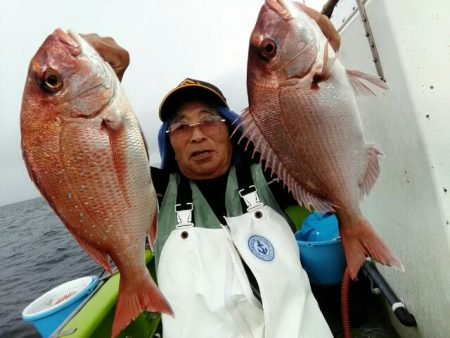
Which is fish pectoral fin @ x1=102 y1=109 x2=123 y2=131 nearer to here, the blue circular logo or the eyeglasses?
the eyeglasses

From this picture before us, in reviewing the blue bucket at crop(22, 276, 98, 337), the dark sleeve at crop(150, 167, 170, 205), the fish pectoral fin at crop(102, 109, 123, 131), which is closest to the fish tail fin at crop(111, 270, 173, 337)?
the fish pectoral fin at crop(102, 109, 123, 131)

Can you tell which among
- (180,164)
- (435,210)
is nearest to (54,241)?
(180,164)

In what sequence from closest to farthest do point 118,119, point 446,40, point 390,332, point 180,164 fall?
point 118,119 → point 446,40 → point 180,164 → point 390,332

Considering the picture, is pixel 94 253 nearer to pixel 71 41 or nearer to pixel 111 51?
pixel 71 41

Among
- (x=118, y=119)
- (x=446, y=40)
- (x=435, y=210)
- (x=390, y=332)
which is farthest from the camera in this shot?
(x=390, y=332)

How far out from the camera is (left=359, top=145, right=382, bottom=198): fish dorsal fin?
1.50 meters

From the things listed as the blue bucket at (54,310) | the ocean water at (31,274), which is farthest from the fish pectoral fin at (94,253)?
the ocean water at (31,274)

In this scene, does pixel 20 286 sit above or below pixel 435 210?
below

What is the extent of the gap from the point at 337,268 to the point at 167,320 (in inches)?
69.7

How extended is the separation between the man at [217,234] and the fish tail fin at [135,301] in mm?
827

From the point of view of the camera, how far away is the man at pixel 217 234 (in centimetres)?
212

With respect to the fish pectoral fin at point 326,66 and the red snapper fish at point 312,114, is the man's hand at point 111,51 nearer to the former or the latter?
the red snapper fish at point 312,114

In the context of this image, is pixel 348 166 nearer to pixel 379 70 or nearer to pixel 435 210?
pixel 435 210

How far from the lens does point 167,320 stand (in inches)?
84.7
